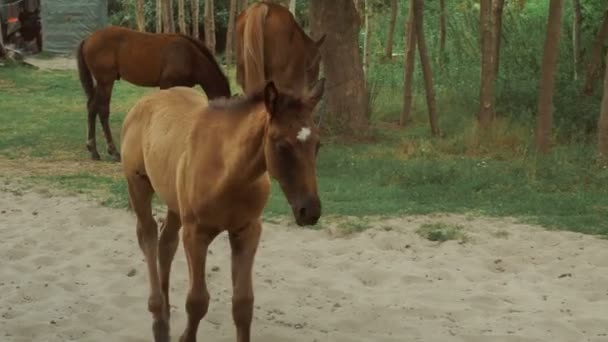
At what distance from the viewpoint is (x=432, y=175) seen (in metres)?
9.88

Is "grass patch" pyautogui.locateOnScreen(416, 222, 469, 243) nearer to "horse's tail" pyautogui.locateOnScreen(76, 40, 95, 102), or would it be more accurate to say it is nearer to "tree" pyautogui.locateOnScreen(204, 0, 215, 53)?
"horse's tail" pyautogui.locateOnScreen(76, 40, 95, 102)

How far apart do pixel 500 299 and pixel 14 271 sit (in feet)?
10.5

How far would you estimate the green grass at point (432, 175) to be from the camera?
8727mm

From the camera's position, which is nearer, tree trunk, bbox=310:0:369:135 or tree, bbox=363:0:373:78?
tree trunk, bbox=310:0:369:135

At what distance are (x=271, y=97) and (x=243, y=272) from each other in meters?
1.04

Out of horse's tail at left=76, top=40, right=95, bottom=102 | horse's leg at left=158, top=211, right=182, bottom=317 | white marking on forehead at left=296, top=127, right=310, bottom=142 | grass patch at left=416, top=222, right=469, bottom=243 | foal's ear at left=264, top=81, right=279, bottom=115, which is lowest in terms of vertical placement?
grass patch at left=416, top=222, right=469, bottom=243

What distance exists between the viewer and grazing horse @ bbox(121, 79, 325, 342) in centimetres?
407

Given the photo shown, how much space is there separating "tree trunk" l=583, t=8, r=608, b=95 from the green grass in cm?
181

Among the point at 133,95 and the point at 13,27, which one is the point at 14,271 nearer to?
the point at 133,95

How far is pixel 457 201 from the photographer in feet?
29.8

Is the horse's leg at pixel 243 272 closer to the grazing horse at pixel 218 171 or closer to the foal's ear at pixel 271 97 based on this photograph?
the grazing horse at pixel 218 171

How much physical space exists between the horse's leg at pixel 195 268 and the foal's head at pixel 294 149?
0.65 metres

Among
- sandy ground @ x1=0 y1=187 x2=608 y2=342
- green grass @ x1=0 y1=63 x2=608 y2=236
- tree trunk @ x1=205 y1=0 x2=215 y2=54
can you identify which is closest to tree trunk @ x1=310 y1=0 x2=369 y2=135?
green grass @ x1=0 y1=63 x2=608 y2=236

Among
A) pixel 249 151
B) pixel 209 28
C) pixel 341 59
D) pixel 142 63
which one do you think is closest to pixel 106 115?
pixel 142 63
